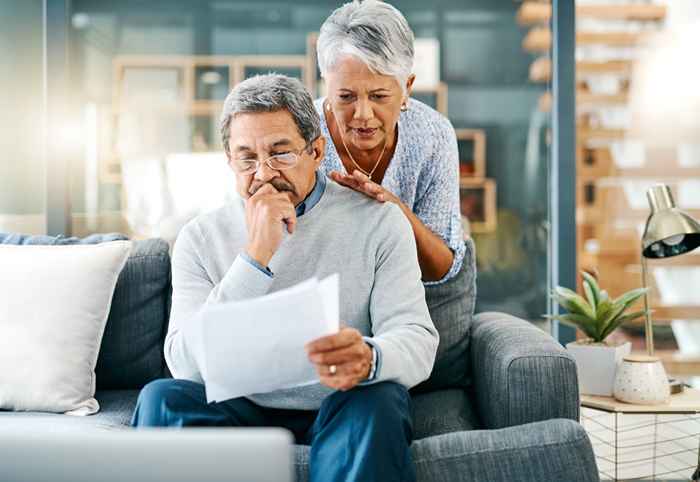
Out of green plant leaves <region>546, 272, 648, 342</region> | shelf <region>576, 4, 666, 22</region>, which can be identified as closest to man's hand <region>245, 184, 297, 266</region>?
green plant leaves <region>546, 272, 648, 342</region>

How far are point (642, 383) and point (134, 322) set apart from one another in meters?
1.37

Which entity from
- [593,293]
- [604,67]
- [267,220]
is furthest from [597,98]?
[267,220]

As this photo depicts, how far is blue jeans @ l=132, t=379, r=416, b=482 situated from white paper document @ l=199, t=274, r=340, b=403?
0.34 feet

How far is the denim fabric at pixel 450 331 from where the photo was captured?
6.72 ft

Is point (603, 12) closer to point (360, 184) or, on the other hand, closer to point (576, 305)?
point (576, 305)

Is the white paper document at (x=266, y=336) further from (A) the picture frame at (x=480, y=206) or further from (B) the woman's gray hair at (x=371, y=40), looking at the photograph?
(A) the picture frame at (x=480, y=206)

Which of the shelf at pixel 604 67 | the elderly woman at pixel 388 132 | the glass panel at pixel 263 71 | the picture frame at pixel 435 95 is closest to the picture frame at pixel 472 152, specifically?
the glass panel at pixel 263 71

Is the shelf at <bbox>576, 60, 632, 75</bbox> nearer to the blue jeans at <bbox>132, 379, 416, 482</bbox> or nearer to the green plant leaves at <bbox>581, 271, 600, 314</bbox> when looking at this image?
the green plant leaves at <bbox>581, 271, 600, 314</bbox>

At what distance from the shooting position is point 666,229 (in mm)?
2260

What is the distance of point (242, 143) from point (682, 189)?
2692 millimetres

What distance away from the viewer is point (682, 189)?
3652 mm

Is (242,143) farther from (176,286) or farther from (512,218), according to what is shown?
(512,218)

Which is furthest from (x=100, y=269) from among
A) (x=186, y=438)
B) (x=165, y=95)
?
(x=165, y=95)

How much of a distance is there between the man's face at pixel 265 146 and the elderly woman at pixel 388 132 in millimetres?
117
